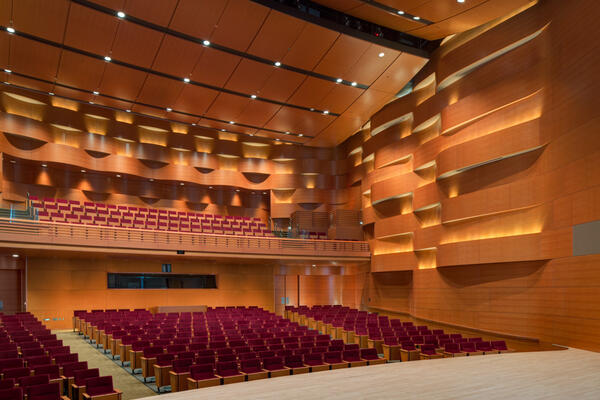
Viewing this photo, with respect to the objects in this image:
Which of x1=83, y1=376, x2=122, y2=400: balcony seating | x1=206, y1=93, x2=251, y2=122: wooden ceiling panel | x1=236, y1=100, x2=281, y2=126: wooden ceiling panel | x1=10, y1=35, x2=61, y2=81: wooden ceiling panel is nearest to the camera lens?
x1=83, y1=376, x2=122, y2=400: balcony seating

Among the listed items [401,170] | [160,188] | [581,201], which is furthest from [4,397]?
[160,188]

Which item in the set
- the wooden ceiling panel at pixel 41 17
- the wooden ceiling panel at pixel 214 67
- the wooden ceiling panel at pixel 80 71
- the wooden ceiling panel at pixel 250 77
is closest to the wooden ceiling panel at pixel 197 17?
the wooden ceiling panel at pixel 214 67

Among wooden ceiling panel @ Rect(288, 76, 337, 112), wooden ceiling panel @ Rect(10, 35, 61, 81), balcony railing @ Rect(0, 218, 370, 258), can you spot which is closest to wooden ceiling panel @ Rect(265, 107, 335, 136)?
wooden ceiling panel @ Rect(288, 76, 337, 112)

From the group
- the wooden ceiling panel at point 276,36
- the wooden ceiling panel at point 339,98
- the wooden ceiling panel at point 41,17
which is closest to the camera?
the wooden ceiling panel at point 41,17

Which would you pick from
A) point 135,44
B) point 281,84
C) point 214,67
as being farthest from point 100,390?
point 281,84

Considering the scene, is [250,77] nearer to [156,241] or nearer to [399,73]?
[399,73]

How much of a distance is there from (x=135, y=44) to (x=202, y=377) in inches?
394

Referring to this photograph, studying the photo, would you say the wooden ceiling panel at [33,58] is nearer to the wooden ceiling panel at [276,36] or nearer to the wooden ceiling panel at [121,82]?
the wooden ceiling panel at [121,82]

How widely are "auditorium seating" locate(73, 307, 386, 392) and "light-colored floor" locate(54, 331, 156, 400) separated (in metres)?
0.19

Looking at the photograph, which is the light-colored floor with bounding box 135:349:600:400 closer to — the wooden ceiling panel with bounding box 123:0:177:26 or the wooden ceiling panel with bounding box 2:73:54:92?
the wooden ceiling panel with bounding box 123:0:177:26

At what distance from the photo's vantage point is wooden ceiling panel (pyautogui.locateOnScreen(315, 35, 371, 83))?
1449 cm

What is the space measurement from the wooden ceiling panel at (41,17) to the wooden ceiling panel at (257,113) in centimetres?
673

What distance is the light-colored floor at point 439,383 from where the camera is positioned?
6.02 m

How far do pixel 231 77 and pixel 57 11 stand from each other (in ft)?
17.4
